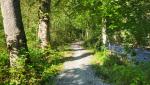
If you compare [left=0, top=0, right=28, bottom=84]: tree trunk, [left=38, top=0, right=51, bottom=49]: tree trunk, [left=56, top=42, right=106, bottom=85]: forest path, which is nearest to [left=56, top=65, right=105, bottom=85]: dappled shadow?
[left=56, top=42, right=106, bottom=85]: forest path

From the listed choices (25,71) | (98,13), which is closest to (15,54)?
(25,71)

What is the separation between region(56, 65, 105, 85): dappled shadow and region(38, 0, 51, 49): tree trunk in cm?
405

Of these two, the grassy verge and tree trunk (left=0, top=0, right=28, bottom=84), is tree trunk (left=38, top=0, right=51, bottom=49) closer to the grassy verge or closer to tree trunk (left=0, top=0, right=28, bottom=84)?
the grassy verge

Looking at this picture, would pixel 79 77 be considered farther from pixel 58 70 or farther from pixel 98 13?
pixel 98 13

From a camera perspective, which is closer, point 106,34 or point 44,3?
point 44,3

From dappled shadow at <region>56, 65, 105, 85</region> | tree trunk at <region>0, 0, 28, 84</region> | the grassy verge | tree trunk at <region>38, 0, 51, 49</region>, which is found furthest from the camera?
tree trunk at <region>38, 0, 51, 49</region>

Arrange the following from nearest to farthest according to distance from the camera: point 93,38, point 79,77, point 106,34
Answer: point 79,77 → point 106,34 → point 93,38

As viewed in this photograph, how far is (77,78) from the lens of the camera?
1405 cm

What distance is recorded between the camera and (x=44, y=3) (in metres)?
19.3

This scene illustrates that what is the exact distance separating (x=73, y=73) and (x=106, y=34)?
386 inches

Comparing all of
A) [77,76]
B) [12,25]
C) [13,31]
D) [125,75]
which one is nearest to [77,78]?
[77,76]

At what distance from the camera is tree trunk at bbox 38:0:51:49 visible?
1928 cm

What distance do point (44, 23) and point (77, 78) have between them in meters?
6.77

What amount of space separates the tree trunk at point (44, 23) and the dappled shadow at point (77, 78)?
4046 millimetres
